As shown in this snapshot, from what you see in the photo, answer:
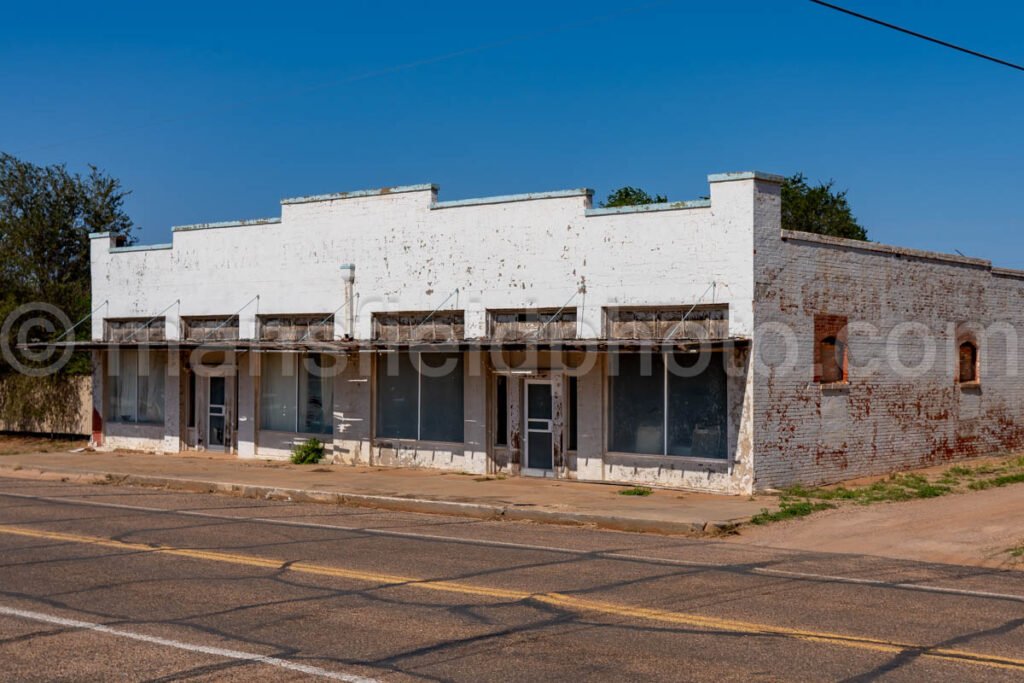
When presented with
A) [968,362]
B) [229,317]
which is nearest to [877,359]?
[968,362]

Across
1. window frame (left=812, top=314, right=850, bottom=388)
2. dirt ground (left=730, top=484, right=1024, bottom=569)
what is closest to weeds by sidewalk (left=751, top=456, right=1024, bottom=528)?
dirt ground (left=730, top=484, right=1024, bottom=569)

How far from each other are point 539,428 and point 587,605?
12.0 meters

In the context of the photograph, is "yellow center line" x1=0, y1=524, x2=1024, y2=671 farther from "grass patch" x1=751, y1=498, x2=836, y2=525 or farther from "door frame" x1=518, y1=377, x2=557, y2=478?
"door frame" x1=518, y1=377, x2=557, y2=478

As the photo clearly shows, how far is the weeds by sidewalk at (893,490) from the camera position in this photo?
16828mm

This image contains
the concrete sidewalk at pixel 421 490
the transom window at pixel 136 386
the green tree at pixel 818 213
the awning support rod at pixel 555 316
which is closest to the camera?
the concrete sidewalk at pixel 421 490

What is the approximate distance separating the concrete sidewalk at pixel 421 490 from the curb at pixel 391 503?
0.6 inches

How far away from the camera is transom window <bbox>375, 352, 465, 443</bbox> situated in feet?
73.6

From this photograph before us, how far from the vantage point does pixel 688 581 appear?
35.8ft

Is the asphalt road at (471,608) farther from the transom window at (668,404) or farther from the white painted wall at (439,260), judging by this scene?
the white painted wall at (439,260)

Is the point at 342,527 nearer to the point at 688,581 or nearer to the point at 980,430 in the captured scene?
the point at 688,581

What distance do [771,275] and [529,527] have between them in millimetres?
6464

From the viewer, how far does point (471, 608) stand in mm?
9305

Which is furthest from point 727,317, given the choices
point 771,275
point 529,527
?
point 529,527

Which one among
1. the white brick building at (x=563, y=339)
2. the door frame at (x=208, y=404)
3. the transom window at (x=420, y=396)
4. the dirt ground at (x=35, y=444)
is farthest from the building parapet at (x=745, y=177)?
the dirt ground at (x=35, y=444)
